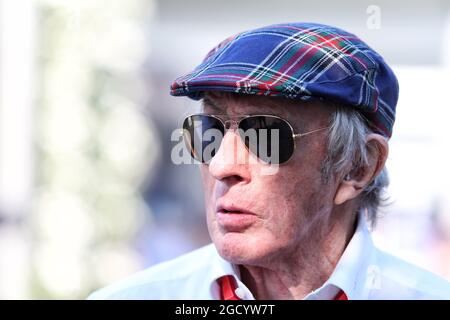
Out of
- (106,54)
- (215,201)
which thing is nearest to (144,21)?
(106,54)

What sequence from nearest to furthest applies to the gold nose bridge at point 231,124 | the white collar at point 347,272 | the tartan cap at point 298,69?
1. the tartan cap at point 298,69
2. the gold nose bridge at point 231,124
3. the white collar at point 347,272

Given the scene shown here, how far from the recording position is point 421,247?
16.8ft

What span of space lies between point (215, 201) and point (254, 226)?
0.48 feet

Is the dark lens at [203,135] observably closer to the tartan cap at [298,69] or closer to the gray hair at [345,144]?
the tartan cap at [298,69]

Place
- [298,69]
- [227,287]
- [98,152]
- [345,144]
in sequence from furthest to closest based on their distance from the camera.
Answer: [98,152] < [227,287] < [345,144] < [298,69]

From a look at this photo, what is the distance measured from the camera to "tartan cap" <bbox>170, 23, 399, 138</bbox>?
1849 mm

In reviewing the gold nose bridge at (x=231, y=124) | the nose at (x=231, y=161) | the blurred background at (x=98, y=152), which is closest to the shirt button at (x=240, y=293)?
the nose at (x=231, y=161)

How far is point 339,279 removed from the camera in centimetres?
205

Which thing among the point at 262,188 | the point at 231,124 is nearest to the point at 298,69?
the point at 231,124

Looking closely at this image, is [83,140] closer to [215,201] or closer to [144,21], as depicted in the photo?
[144,21]

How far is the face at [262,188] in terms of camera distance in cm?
193

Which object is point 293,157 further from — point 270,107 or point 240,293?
point 240,293

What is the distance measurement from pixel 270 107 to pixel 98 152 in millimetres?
3658

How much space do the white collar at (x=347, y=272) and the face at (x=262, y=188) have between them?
0.17 metres
